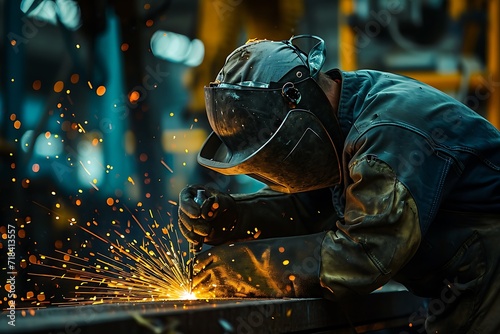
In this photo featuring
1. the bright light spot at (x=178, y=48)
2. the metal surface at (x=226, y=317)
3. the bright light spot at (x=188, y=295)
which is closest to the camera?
the metal surface at (x=226, y=317)

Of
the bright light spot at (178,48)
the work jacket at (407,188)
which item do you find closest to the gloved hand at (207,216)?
the work jacket at (407,188)

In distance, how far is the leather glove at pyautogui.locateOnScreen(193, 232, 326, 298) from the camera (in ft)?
5.98

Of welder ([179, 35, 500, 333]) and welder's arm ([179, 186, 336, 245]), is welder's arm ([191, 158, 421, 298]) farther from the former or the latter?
welder's arm ([179, 186, 336, 245])

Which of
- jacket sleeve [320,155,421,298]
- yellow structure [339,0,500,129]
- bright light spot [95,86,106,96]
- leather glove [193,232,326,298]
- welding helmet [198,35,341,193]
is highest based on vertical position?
welding helmet [198,35,341,193]

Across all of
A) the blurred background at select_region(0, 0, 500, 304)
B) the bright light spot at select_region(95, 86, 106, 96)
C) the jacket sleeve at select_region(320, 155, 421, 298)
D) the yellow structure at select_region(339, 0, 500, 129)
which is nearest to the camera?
the jacket sleeve at select_region(320, 155, 421, 298)

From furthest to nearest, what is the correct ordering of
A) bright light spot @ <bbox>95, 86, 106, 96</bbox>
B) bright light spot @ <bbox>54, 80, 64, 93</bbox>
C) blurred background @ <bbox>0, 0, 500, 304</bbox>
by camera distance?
bright light spot @ <bbox>95, 86, 106, 96</bbox>, bright light spot @ <bbox>54, 80, 64, 93</bbox>, blurred background @ <bbox>0, 0, 500, 304</bbox>

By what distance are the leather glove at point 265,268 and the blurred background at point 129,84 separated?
1.27 m

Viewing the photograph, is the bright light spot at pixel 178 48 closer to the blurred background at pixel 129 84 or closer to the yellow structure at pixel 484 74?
the blurred background at pixel 129 84

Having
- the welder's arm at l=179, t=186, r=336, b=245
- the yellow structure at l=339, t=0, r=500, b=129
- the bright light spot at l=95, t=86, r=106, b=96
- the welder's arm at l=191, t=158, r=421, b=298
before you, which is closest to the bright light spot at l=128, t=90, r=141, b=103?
the bright light spot at l=95, t=86, r=106, b=96

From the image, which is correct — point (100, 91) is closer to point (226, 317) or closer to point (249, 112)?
point (249, 112)

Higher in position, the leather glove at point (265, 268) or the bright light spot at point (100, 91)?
the leather glove at point (265, 268)

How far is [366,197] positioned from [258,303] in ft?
1.19

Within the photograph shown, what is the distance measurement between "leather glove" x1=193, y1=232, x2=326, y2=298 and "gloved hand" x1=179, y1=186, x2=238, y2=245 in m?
0.17

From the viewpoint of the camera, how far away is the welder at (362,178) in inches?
68.4
